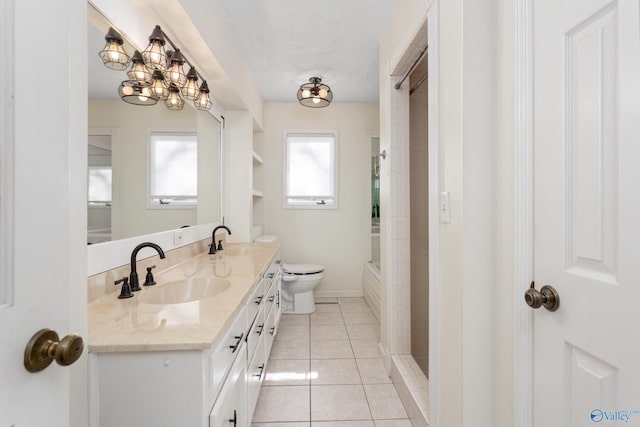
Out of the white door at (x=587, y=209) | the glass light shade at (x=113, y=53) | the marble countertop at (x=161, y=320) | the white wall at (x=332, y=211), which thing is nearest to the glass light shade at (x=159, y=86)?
the glass light shade at (x=113, y=53)

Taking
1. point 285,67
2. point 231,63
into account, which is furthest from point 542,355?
point 285,67

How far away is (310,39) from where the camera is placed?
230 cm

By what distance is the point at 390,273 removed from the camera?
1972mm

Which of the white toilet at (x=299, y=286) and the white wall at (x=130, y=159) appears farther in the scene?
the white toilet at (x=299, y=286)

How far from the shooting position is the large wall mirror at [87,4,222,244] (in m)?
1.18

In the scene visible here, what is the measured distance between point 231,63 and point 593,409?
8.53 feet

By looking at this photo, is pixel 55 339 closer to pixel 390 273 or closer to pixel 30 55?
pixel 30 55

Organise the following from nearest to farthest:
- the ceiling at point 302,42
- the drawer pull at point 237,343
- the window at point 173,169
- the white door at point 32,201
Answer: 1. the white door at point 32,201
2. the drawer pull at point 237,343
3. the window at point 173,169
4. the ceiling at point 302,42

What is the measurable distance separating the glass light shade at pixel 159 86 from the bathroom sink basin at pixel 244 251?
4.04 ft

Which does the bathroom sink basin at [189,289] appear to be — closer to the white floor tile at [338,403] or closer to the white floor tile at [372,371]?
the white floor tile at [338,403]

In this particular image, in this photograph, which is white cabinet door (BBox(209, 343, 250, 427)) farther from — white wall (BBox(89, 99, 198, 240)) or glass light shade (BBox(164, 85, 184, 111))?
glass light shade (BBox(164, 85, 184, 111))

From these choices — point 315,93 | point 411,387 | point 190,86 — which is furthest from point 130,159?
point 411,387

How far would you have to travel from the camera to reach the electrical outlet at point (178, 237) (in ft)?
5.98

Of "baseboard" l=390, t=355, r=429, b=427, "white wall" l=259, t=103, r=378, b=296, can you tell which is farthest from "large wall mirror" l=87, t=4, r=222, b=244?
"baseboard" l=390, t=355, r=429, b=427
